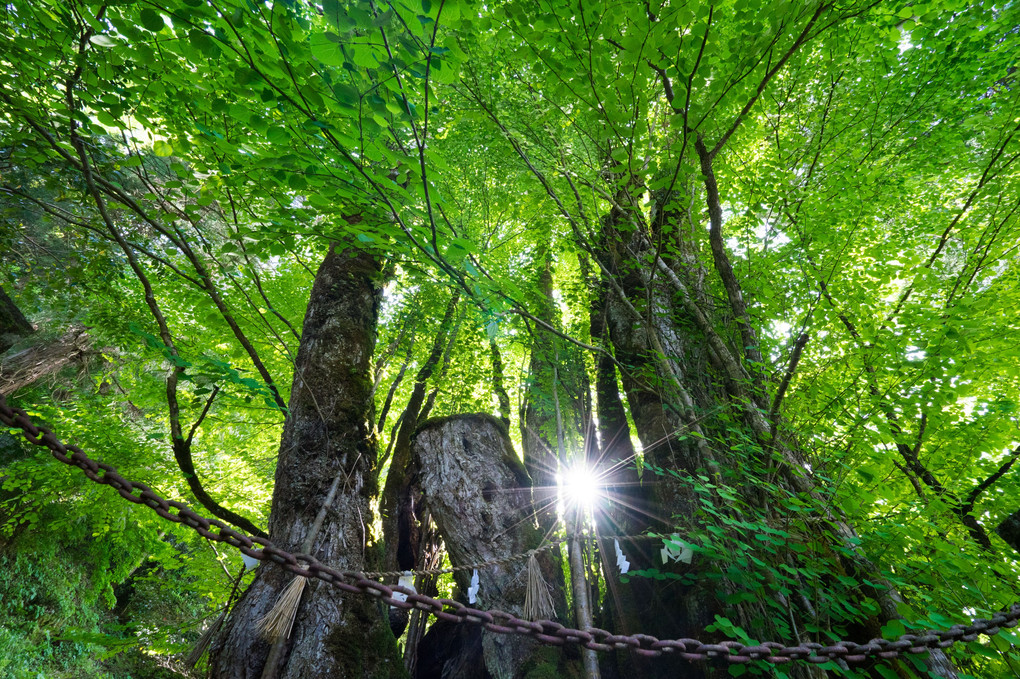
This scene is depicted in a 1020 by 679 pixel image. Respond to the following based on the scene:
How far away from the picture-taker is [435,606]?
1.33 m

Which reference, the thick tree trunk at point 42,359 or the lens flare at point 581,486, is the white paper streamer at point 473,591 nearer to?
the lens flare at point 581,486

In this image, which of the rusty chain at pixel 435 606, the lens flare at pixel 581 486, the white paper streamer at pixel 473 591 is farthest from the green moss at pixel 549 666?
the rusty chain at pixel 435 606

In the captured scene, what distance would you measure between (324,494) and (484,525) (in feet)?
6.17

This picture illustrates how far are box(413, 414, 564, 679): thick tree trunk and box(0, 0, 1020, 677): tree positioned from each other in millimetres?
72

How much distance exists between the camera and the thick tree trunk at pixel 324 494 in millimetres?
Answer: 2801

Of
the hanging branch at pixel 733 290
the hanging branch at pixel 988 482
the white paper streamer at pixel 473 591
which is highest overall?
the hanging branch at pixel 733 290

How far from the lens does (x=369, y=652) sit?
299 cm

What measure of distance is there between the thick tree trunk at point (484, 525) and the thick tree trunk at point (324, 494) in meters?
1.10

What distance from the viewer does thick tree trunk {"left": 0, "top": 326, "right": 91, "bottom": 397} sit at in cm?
602

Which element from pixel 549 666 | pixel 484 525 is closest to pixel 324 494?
pixel 484 525

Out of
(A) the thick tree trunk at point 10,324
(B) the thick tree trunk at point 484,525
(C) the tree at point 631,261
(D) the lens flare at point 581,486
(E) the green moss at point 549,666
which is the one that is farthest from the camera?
(A) the thick tree trunk at point 10,324

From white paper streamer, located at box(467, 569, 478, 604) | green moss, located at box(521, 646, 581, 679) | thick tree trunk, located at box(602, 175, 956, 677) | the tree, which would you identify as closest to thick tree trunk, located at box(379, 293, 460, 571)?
the tree

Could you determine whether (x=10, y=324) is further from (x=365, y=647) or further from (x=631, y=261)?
(x=631, y=261)

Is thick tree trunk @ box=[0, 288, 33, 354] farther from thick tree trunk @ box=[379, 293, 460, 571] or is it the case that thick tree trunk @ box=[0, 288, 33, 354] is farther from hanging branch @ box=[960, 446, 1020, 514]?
hanging branch @ box=[960, 446, 1020, 514]
